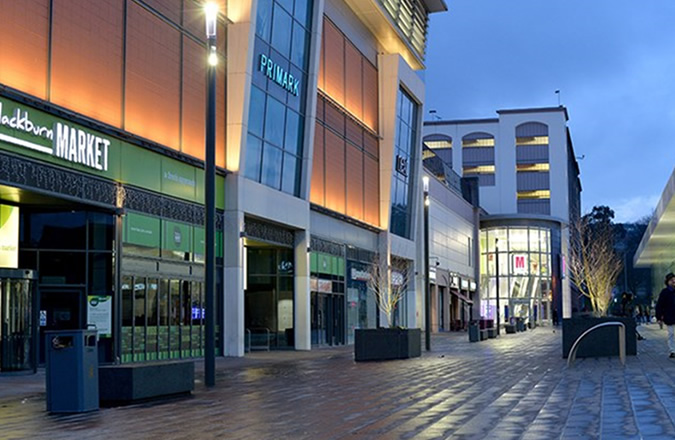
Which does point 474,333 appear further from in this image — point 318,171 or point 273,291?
point 318,171

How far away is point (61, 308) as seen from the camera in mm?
25688

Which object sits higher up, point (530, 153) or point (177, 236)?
point (530, 153)

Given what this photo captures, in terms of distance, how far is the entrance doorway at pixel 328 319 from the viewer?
4223 centimetres

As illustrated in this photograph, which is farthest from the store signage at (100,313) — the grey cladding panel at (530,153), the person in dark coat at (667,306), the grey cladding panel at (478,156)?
the grey cladding panel at (530,153)

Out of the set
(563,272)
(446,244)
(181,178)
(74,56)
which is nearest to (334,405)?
(74,56)

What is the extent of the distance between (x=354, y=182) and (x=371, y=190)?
10.9ft

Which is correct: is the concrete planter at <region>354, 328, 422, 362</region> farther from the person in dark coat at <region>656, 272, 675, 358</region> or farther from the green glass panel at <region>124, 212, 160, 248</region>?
the person in dark coat at <region>656, 272, 675, 358</region>

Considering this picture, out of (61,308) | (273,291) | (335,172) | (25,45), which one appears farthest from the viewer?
(335,172)

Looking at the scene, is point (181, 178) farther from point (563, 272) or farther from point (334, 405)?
point (563, 272)

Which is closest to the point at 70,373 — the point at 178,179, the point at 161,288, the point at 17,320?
the point at 17,320

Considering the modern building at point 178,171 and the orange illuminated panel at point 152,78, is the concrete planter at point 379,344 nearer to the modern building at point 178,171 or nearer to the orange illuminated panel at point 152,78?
the modern building at point 178,171

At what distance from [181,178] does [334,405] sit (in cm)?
1689

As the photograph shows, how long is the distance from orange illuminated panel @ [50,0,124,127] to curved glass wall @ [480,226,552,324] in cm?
7835

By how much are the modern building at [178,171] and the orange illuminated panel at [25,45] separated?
0.15ft
